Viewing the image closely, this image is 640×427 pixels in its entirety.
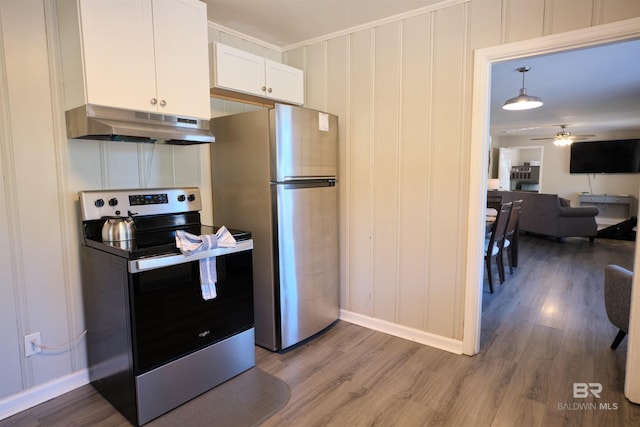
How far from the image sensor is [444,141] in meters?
2.43

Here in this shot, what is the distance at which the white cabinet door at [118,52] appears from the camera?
5.64ft

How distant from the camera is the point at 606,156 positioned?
8.41m

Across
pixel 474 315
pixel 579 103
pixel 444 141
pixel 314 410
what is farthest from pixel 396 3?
pixel 579 103

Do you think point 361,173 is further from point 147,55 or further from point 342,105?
point 147,55

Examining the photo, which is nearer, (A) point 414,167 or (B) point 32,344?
(B) point 32,344

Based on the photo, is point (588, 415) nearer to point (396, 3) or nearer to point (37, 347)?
point (396, 3)

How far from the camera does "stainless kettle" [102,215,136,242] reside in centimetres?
190

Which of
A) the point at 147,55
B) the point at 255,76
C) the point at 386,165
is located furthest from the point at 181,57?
the point at 386,165

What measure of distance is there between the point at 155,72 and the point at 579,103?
5887 mm

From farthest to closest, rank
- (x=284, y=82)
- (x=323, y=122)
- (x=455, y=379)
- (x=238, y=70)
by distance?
(x=284, y=82)
(x=323, y=122)
(x=238, y=70)
(x=455, y=379)

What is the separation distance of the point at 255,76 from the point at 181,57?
0.64 meters

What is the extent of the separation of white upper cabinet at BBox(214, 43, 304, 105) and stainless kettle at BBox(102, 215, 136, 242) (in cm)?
108

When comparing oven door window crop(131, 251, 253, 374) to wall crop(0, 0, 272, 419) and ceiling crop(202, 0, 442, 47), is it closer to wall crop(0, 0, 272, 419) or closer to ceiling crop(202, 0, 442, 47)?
wall crop(0, 0, 272, 419)

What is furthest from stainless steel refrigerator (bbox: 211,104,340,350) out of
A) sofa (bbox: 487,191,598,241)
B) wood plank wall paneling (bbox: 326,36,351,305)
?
sofa (bbox: 487,191,598,241)
